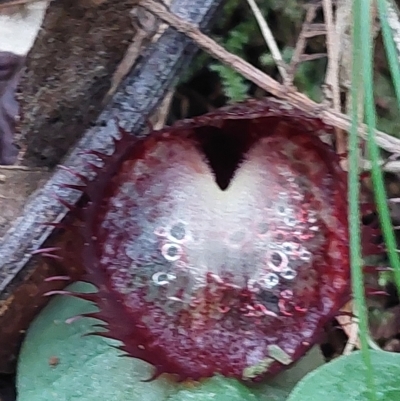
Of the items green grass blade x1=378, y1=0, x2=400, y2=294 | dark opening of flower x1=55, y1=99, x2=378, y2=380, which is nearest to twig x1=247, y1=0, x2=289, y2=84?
dark opening of flower x1=55, y1=99, x2=378, y2=380

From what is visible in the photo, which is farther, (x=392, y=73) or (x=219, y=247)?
(x=219, y=247)

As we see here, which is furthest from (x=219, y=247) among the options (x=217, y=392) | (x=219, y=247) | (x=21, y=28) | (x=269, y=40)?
(x=21, y=28)

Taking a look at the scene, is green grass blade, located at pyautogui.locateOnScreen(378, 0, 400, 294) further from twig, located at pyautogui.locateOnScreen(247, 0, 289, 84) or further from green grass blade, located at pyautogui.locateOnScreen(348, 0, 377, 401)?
twig, located at pyautogui.locateOnScreen(247, 0, 289, 84)

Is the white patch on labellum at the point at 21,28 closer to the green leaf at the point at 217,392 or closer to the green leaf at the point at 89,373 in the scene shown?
the green leaf at the point at 89,373

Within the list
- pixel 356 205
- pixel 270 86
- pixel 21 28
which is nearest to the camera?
pixel 356 205

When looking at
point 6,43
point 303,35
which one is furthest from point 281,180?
point 6,43

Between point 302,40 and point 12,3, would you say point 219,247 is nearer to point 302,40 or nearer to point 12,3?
point 302,40
